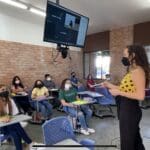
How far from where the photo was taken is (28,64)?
7668 mm

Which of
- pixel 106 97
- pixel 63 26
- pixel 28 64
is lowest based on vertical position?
pixel 106 97

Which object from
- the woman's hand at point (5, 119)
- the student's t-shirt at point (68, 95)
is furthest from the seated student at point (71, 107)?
the woman's hand at point (5, 119)

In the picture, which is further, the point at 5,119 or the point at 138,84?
the point at 5,119

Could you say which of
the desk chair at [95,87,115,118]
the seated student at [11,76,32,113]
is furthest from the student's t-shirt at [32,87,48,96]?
the desk chair at [95,87,115,118]

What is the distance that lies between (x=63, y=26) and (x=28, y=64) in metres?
4.62

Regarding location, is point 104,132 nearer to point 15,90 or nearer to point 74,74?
point 15,90

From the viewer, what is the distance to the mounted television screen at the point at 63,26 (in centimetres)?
311

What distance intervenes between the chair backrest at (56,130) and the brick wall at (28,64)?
4683 mm

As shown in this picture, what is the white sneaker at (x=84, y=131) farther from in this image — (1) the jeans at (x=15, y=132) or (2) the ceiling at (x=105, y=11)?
(2) the ceiling at (x=105, y=11)

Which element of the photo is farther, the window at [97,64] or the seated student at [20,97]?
the window at [97,64]

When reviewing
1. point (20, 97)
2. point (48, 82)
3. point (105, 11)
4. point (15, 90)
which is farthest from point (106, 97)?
point (15, 90)

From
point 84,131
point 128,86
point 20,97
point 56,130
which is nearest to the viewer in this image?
point 128,86

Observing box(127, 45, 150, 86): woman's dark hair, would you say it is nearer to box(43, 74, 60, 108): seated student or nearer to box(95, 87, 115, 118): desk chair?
box(95, 87, 115, 118): desk chair

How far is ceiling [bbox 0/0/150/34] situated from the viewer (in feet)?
18.2
